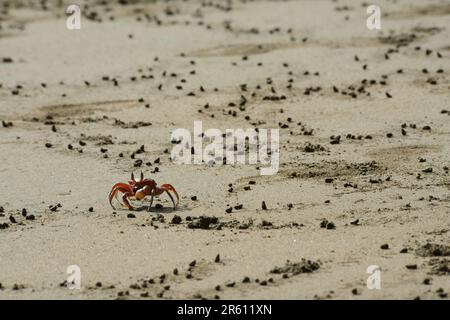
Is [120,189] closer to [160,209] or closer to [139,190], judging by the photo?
[139,190]

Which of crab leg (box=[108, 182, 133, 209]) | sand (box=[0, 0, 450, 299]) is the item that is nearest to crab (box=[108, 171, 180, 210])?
crab leg (box=[108, 182, 133, 209])

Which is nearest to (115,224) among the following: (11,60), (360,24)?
(11,60)

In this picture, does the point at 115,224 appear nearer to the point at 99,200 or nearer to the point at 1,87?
the point at 99,200

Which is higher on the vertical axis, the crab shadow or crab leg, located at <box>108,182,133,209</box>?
crab leg, located at <box>108,182,133,209</box>

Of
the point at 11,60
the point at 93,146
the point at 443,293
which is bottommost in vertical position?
the point at 443,293

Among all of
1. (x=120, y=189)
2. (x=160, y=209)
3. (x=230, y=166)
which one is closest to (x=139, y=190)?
(x=120, y=189)

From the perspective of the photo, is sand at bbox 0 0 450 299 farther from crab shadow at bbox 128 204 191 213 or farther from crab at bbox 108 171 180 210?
crab at bbox 108 171 180 210

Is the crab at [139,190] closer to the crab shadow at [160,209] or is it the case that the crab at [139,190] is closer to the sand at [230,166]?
the crab shadow at [160,209]

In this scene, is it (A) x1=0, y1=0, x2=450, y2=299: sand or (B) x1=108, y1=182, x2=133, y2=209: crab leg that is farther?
(B) x1=108, y1=182, x2=133, y2=209: crab leg
